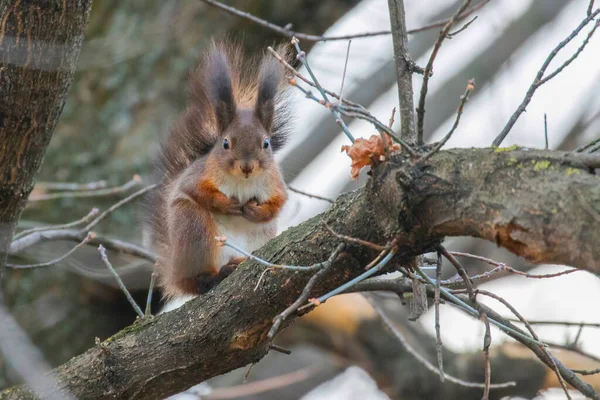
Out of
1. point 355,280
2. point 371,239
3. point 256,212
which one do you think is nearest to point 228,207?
point 256,212

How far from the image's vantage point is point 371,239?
1545 mm

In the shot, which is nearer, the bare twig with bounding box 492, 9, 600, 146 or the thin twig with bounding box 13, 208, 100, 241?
the bare twig with bounding box 492, 9, 600, 146

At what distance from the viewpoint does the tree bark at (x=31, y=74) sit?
1979 mm

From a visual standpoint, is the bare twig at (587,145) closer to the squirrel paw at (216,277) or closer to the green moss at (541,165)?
the green moss at (541,165)

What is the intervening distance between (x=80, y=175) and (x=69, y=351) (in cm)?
103

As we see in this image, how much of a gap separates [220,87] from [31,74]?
0.68 meters

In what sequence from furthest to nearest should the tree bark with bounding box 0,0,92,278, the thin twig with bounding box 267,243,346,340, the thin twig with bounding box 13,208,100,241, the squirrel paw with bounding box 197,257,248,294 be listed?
1. the thin twig with bounding box 13,208,100,241
2. the squirrel paw with bounding box 197,257,248,294
3. the tree bark with bounding box 0,0,92,278
4. the thin twig with bounding box 267,243,346,340

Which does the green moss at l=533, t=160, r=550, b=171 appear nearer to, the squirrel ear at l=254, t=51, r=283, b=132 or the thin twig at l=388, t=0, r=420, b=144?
the thin twig at l=388, t=0, r=420, b=144

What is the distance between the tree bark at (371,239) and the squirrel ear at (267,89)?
2.86ft

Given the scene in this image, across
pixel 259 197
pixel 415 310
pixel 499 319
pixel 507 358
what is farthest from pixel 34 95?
pixel 507 358

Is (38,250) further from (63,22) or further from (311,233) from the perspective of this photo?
(311,233)

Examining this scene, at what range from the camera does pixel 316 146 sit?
456 cm

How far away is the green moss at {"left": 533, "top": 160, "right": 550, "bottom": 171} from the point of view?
1.25 m

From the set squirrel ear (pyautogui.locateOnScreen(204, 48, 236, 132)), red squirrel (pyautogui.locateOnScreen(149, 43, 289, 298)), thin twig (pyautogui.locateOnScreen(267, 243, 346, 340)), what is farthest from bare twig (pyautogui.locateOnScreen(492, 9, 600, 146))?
squirrel ear (pyautogui.locateOnScreen(204, 48, 236, 132))
